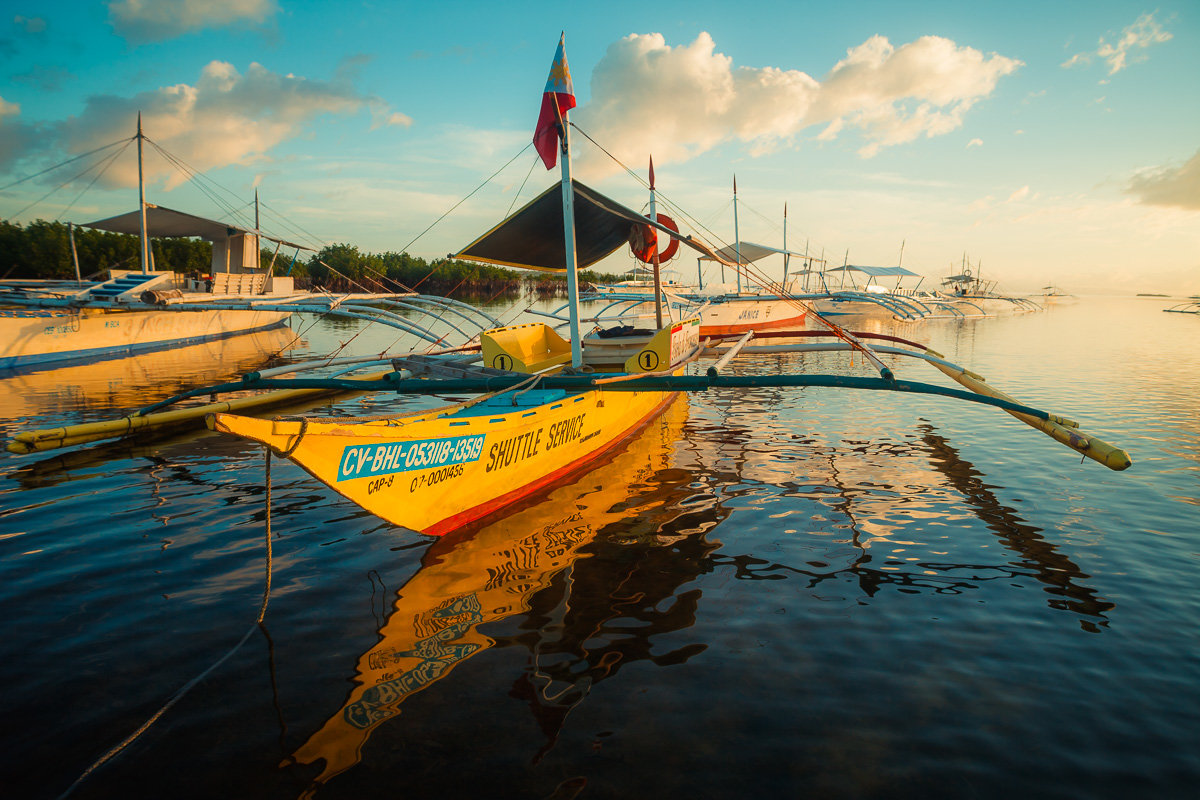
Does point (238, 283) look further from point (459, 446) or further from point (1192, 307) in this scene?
point (1192, 307)

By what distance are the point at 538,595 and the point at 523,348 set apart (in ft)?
23.8

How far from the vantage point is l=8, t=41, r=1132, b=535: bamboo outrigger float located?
A: 557 centimetres

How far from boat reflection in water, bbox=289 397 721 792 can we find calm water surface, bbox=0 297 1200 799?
32 mm

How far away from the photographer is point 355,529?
718cm

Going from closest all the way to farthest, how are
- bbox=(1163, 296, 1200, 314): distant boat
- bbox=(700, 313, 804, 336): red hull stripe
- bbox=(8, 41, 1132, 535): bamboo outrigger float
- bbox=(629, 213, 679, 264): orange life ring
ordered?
bbox=(8, 41, 1132, 535): bamboo outrigger float, bbox=(629, 213, 679, 264): orange life ring, bbox=(700, 313, 804, 336): red hull stripe, bbox=(1163, 296, 1200, 314): distant boat

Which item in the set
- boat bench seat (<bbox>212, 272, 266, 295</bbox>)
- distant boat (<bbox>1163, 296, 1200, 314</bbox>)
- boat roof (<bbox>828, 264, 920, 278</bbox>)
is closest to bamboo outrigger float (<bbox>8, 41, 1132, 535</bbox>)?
boat bench seat (<bbox>212, 272, 266, 295</bbox>)

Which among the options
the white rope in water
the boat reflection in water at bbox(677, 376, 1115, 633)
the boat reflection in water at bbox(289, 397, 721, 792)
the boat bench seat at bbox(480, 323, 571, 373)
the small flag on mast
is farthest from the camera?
the boat bench seat at bbox(480, 323, 571, 373)

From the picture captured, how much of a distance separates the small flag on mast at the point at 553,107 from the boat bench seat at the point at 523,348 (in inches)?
135

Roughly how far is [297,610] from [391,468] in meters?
1.52

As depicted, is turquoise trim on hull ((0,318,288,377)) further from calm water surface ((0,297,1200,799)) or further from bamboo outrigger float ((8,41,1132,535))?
calm water surface ((0,297,1200,799))

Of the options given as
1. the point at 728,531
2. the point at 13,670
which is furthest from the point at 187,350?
the point at 728,531

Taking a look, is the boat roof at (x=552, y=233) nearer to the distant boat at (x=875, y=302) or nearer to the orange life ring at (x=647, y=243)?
the orange life ring at (x=647, y=243)

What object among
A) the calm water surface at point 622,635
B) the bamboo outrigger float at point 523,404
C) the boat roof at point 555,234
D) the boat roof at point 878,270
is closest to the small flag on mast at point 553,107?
the bamboo outrigger float at point 523,404

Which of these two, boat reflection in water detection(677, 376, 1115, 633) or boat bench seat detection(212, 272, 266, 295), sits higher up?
boat bench seat detection(212, 272, 266, 295)
